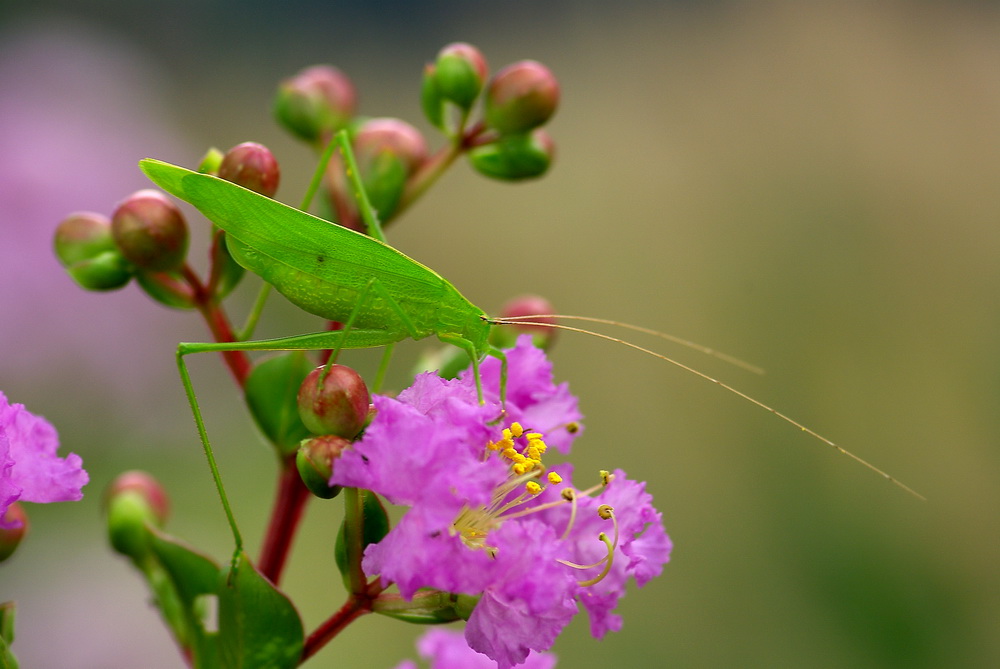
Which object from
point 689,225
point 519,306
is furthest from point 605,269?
point 519,306

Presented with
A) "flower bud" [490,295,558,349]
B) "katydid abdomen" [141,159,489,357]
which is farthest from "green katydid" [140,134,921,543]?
"flower bud" [490,295,558,349]

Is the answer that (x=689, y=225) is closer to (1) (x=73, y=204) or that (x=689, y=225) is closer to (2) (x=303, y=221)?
(1) (x=73, y=204)

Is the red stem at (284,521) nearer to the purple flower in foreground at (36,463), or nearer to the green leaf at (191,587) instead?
the green leaf at (191,587)

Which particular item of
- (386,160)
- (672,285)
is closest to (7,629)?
(386,160)

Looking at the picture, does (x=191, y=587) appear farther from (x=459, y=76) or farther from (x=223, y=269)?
(x=459, y=76)

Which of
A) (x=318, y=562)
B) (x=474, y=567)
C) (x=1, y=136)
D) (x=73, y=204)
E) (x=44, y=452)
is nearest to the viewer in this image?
(x=474, y=567)

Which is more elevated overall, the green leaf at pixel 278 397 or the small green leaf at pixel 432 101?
the small green leaf at pixel 432 101

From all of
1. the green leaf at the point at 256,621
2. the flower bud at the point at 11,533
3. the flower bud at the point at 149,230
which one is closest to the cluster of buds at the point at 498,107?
the flower bud at the point at 149,230
